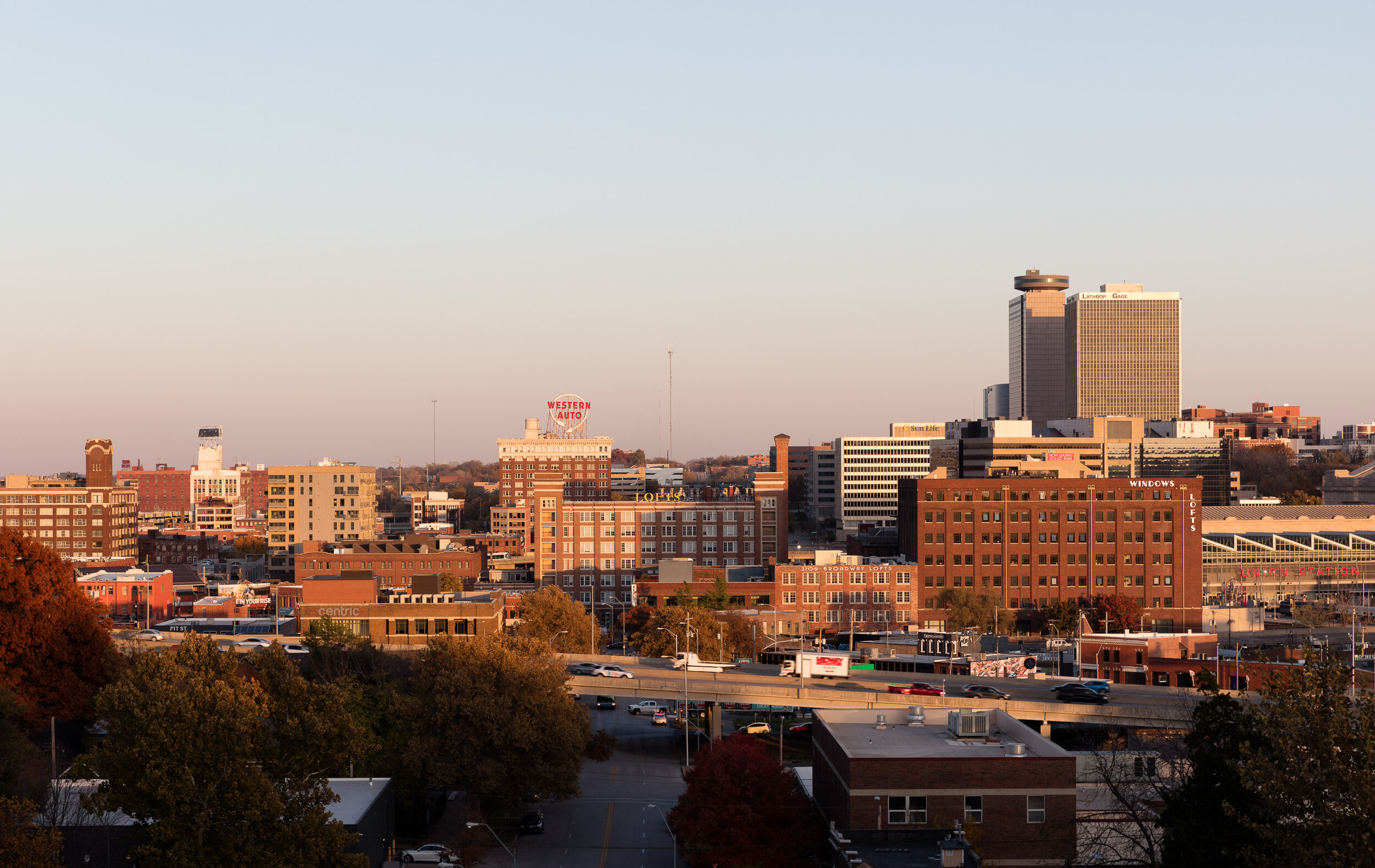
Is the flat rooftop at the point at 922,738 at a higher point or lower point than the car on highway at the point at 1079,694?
higher

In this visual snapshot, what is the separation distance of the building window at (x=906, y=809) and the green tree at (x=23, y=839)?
2904cm

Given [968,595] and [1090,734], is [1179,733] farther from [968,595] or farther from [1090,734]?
[968,595]

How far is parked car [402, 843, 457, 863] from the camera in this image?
2410 inches

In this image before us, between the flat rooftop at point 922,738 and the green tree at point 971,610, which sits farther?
the green tree at point 971,610

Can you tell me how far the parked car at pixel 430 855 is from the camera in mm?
61219

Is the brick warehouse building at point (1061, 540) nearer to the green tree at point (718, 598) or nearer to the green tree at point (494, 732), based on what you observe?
the green tree at point (718, 598)

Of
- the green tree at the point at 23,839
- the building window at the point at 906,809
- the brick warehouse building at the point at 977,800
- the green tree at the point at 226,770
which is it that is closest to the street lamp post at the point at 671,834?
the brick warehouse building at the point at 977,800

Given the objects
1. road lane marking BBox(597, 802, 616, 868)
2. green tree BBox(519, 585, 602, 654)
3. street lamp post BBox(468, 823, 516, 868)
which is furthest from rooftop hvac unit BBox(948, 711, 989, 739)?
green tree BBox(519, 585, 602, 654)

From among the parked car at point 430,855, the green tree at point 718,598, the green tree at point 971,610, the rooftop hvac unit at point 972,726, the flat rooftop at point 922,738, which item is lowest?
the parked car at point 430,855

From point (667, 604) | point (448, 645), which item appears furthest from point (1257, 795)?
point (667, 604)

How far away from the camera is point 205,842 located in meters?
45.0

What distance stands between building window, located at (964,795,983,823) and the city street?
611 inches

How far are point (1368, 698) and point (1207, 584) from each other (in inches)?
5639

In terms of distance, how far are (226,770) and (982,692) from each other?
2111 inches
